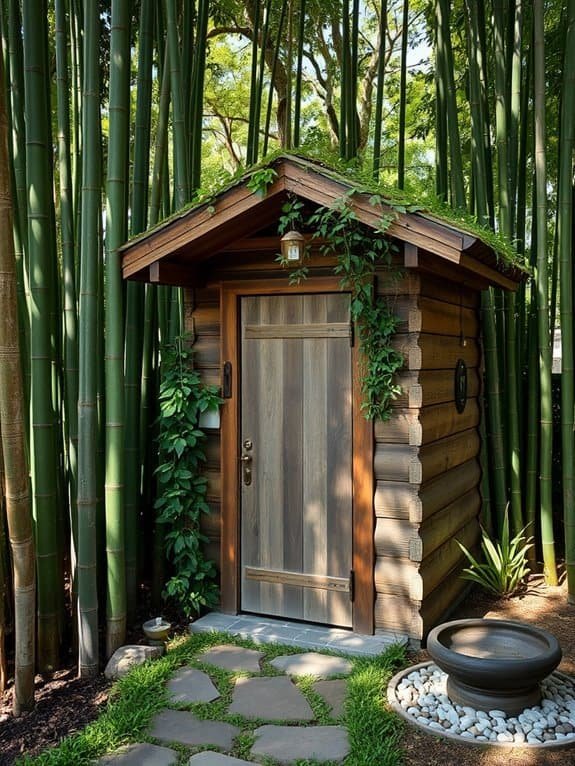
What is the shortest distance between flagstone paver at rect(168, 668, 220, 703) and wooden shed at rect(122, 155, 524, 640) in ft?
2.27

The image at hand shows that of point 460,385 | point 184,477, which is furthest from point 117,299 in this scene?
point 460,385

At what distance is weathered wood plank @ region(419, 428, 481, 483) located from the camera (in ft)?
11.8

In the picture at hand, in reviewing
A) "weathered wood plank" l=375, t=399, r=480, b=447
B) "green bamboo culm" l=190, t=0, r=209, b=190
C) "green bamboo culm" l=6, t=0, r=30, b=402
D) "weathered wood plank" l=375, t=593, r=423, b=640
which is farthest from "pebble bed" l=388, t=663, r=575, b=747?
"green bamboo culm" l=190, t=0, r=209, b=190

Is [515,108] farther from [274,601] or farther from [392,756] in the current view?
[392,756]

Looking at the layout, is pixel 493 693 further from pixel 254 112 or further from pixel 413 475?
pixel 254 112

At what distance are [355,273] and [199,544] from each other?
1.77m

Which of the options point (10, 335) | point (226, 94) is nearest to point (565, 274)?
point (10, 335)

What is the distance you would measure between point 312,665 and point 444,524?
44.5 inches

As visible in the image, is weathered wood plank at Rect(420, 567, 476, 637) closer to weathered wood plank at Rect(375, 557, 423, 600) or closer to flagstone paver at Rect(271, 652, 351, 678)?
weathered wood plank at Rect(375, 557, 423, 600)

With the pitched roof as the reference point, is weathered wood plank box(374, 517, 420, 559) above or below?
below

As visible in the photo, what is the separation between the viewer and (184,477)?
385 centimetres

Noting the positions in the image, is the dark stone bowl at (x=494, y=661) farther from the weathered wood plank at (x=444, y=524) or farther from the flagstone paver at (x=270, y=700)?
the flagstone paver at (x=270, y=700)

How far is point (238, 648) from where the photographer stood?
3543 mm

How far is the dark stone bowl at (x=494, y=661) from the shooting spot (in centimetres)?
270
